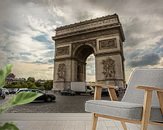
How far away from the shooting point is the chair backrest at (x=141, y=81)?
1.43m

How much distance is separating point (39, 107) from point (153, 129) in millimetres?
1802

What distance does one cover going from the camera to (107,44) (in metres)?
9.16

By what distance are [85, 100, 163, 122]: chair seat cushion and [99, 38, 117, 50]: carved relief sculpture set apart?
7733mm

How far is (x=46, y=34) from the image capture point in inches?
137

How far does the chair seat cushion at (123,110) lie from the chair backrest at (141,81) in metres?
0.20

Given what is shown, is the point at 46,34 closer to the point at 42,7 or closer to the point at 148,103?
the point at 42,7

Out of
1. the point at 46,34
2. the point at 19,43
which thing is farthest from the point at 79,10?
the point at 19,43

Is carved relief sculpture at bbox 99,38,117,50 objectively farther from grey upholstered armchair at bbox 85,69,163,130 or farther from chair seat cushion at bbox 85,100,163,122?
chair seat cushion at bbox 85,100,163,122

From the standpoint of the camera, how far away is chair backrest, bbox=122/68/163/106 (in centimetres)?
143

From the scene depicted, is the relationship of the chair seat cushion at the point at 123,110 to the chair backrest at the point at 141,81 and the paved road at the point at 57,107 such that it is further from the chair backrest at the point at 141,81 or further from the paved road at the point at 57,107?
the paved road at the point at 57,107

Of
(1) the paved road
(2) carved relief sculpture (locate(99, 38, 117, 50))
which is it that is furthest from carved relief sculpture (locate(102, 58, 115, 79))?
(1) the paved road

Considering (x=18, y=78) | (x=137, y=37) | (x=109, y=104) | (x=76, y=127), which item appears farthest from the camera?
(x=137, y=37)

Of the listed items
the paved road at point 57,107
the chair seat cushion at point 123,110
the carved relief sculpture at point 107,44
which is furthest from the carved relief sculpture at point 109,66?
the chair seat cushion at point 123,110

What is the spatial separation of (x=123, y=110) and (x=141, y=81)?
48 cm
